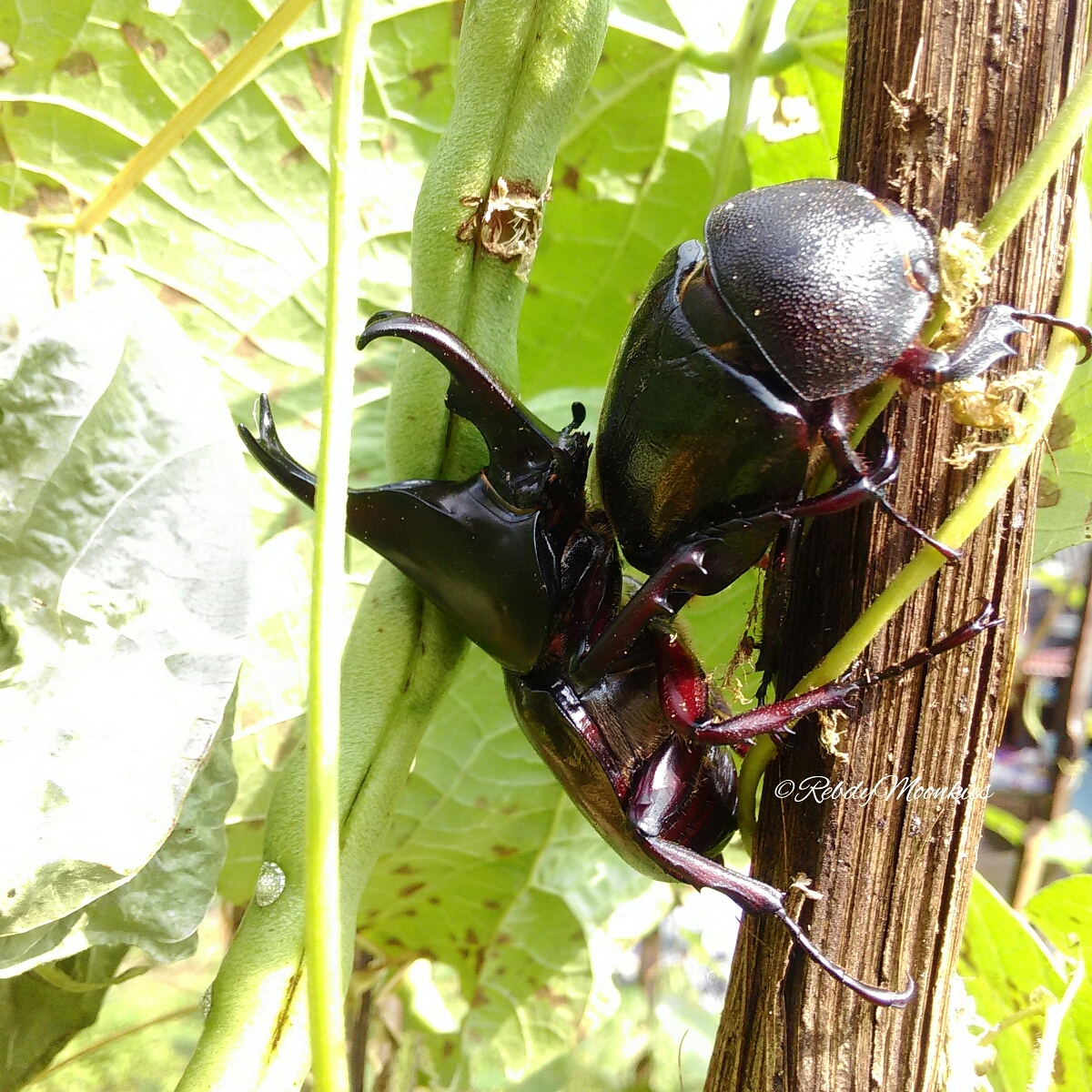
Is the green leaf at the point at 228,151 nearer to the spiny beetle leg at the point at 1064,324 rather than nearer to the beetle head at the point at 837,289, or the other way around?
the beetle head at the point at 837,289

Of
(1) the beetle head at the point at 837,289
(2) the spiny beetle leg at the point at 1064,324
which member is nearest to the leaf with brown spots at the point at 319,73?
(1) the beetle head at the point at 837,289

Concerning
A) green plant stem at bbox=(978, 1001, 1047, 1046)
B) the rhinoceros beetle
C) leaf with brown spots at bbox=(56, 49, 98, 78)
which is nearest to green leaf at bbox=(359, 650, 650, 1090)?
the rhinoceros beetle

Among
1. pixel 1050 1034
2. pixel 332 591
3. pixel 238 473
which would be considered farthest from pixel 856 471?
pixel 1050 1034

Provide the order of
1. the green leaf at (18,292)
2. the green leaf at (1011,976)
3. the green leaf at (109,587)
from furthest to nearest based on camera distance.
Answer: the green leaf at (1011,976) → the green leaf at (18,292) → the green leaf at (109,587)

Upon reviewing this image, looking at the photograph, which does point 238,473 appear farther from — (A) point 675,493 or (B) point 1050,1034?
(B) point 1050,1034

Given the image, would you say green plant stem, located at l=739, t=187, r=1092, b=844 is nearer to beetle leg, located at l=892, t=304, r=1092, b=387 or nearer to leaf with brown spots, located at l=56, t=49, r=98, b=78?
beetle leg, located at l=892, t=304, r=1092, b=387

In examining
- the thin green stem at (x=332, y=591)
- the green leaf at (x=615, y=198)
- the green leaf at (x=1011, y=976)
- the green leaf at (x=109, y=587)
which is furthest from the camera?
the green leaf at (x=615, y=198)
